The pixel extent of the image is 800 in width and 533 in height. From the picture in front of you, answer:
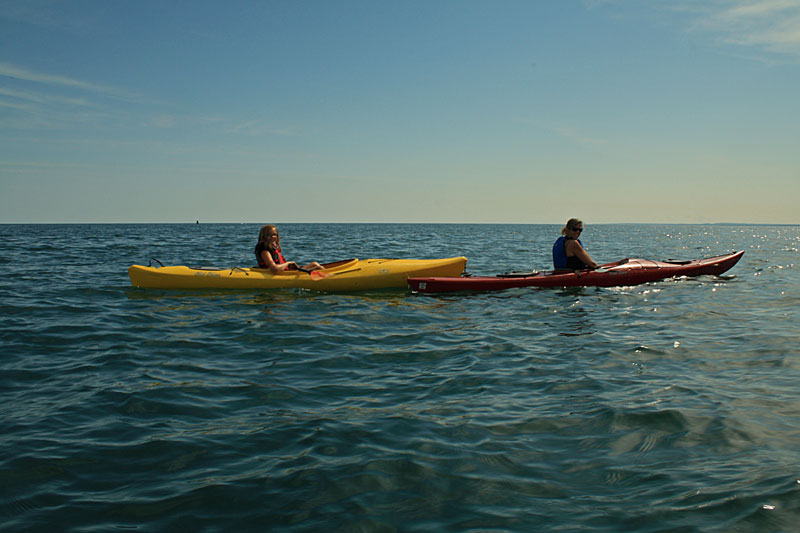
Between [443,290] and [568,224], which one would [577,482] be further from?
[568,224]

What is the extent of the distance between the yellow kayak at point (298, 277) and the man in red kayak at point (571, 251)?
2126 mm

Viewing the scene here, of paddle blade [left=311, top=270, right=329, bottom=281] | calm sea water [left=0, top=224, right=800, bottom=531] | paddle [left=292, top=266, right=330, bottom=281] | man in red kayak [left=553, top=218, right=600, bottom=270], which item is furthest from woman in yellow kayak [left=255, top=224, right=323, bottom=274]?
man in red kayak [left=553, top=218, right=600, bottom=270]

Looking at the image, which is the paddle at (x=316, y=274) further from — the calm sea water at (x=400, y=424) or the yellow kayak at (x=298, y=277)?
the calm sea water at (x=400, y=424)

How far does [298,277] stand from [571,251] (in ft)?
18.3

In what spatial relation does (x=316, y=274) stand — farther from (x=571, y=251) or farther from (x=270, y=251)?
(x=571, y=251)

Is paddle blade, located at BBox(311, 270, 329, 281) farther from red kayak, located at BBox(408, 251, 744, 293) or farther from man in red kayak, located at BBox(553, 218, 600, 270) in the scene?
man in red kayak, located at BBox(553, 218, 600, 270)

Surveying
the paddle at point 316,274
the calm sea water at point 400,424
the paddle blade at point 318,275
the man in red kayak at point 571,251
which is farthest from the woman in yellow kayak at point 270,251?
the man in red kayak at point 571,251

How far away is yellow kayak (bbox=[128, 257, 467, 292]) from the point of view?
10461 millimetres

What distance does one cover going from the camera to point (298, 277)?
10484 millimetres

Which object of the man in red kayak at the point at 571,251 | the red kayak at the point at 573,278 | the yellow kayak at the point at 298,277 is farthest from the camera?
the man in red kayak at the point at 571,251

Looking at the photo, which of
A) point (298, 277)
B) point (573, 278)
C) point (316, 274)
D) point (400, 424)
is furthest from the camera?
point (573, 278)

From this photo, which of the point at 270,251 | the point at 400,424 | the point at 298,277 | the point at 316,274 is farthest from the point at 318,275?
the point at 400,424

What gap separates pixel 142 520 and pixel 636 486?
2689 mm

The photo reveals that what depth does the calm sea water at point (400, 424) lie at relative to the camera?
2.86 m
